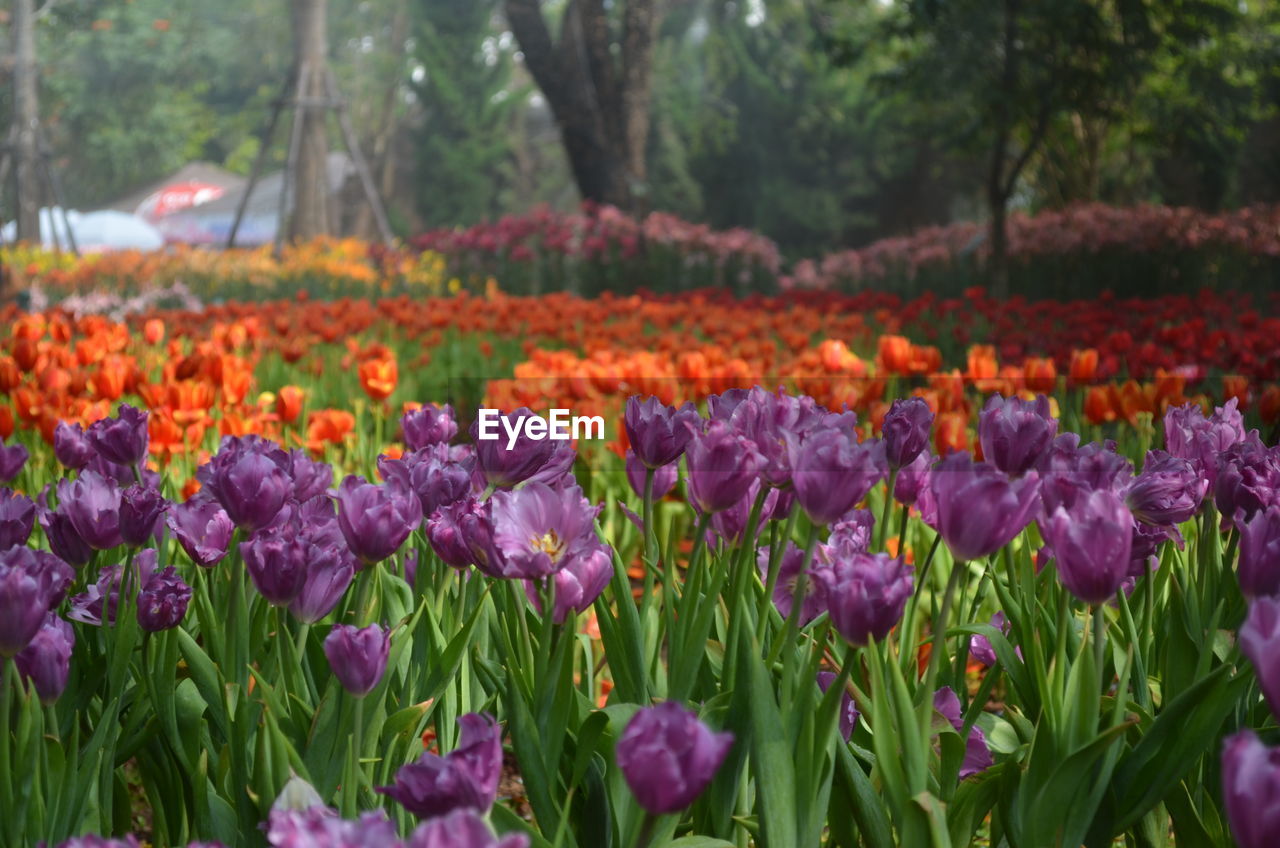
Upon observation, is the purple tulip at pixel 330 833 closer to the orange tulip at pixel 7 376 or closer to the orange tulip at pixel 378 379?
the orange tulip at pixel 378 379

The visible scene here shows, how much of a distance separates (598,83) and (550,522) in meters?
7.38

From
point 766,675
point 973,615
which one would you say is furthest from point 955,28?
point 766,675

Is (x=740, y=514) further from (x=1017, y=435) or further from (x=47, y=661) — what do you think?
(x=47, y=661)

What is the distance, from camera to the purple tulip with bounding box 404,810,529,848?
1.52 ft

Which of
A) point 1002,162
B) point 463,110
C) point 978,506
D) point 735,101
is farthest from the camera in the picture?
point 463,110

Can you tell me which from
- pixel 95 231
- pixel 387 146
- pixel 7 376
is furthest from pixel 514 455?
pixel 387 146

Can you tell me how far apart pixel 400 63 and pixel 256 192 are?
130 cm

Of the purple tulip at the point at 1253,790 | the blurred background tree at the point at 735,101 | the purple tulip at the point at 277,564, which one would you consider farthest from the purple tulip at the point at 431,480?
the blurred background tree at the point at 735,101

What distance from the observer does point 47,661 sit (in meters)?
0.81

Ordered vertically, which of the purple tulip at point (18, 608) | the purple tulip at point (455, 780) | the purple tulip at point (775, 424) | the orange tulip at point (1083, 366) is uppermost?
the purple tulip at point (775, 424)

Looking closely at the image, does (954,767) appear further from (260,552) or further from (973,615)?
(260,552)

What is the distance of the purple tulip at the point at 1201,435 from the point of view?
0.98 m

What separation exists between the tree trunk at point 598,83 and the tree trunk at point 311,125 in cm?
124

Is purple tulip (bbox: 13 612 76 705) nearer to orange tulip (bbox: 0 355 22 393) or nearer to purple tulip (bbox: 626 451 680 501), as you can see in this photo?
purple tulip (bbox: 626 451 680 501)
